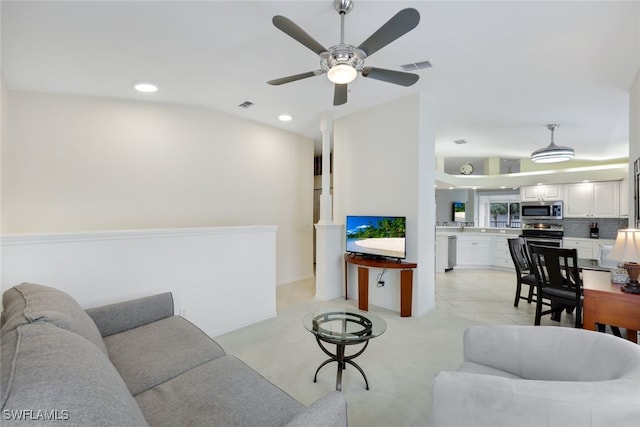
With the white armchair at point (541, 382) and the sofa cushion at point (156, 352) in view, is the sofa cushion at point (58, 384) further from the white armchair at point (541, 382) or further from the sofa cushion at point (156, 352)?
the white armchair at point (541, 382)

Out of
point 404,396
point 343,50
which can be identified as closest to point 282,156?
point 343,50

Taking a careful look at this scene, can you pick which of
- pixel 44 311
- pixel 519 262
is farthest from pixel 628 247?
pixel 44 311

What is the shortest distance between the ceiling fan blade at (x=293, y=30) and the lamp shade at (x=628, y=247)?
2.62m

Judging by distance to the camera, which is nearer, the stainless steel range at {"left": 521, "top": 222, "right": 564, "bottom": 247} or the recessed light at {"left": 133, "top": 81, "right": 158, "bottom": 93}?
the recessed light at {"left": 133, "top": 81, "right": 158, "bottom": 93}

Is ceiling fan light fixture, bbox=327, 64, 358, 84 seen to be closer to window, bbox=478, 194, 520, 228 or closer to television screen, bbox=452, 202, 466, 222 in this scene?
window, bbox=478, 194, 520, 228

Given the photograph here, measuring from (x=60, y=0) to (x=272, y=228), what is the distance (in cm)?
252

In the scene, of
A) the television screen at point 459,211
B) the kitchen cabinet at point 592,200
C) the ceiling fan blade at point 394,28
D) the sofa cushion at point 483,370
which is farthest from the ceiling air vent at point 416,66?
the television screen at point 459,211

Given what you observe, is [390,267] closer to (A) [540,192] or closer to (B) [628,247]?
(B) [628,247]

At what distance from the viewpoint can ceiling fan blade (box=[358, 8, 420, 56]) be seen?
63.2 inches

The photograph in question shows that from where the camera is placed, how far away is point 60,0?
72.8 inches

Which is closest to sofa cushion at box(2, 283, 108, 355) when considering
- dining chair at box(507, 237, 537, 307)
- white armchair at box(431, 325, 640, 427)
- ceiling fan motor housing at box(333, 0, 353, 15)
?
white armchair at box(431, 325, 640, 427)

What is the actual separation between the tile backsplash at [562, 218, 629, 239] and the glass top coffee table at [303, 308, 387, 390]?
631cm

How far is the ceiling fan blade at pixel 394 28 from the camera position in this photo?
1605 millimetres

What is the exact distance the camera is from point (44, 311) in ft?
4.07
